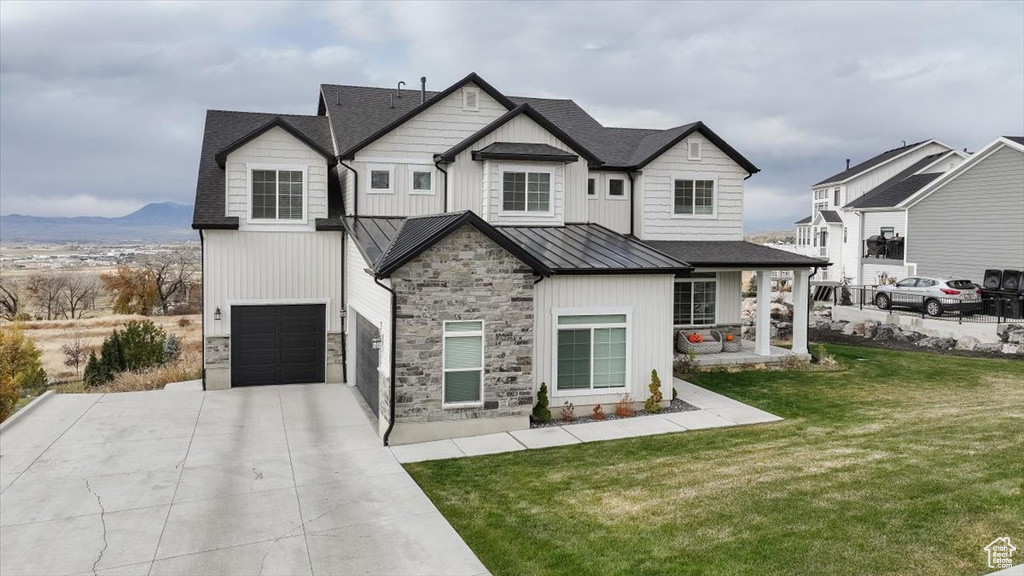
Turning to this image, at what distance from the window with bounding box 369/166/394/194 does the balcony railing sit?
27245mm

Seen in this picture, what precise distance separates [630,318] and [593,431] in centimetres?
273

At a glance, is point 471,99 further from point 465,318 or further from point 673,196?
point 465,318

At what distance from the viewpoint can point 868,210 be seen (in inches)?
1518

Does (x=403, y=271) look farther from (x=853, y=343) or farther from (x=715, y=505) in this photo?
(x=853, y=343)

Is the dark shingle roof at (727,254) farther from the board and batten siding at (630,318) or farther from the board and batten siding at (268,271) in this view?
the board and batten siding at (268,271)

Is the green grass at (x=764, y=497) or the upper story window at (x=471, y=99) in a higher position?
the upper story window at (x=471, y=99)

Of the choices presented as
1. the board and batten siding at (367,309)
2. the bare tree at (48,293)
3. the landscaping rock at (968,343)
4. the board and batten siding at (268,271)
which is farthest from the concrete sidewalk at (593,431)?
the bare tree at (48,293)

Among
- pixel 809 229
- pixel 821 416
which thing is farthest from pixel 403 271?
pixel 809 229

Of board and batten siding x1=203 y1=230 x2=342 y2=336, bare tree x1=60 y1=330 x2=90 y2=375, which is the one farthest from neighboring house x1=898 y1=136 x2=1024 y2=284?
bare tree x1=60 y1=330 x2=90 y2=375

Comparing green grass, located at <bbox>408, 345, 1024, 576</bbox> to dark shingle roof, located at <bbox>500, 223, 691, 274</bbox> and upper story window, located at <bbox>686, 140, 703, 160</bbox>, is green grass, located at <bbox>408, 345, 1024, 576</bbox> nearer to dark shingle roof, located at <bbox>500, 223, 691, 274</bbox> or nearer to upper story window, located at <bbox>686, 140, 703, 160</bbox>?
dark shingle roof, located at <bbox>500, 223, 691, 274</bbox>

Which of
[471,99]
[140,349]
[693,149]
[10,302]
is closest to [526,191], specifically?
[471,99]

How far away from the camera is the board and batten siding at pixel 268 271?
59.1 ft

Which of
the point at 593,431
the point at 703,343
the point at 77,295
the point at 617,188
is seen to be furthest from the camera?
the point at 77,295

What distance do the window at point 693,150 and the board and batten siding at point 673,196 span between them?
0.30ft
